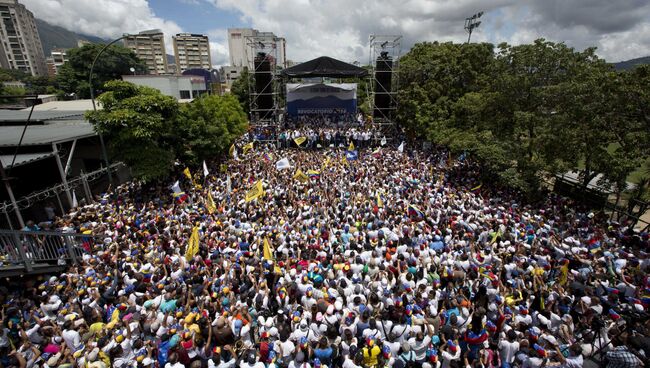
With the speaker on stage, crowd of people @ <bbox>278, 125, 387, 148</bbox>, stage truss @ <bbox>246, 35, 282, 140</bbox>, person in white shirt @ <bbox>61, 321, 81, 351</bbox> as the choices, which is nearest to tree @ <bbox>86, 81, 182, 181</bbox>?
person in white shirt @ <bbox>61, 321, 81, 351</bbox>

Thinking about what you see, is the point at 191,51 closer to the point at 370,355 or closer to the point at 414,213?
the point at 414,213

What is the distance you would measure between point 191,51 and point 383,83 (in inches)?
4829

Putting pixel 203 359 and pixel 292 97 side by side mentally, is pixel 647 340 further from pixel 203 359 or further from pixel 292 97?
pixel 292 97

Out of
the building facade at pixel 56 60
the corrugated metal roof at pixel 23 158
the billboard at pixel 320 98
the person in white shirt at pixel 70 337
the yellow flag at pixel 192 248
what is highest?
the building facade at pixel 56 60

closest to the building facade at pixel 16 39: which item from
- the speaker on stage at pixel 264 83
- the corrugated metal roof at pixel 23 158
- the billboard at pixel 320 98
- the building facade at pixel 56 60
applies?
the building facade at pixel 56 60

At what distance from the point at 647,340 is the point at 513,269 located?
249 centimetres

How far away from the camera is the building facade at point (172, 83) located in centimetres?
3806

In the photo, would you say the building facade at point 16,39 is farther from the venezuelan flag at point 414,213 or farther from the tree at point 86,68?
the venezuelan flag at point 414,213

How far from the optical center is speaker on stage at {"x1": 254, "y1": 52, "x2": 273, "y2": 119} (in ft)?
86.1

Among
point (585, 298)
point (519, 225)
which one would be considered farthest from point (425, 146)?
point (585, 298)

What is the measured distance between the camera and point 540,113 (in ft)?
47.8

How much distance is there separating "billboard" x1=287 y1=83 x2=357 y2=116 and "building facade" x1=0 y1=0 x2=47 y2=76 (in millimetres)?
125917

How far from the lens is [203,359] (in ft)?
18.7

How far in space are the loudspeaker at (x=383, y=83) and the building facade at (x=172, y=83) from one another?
23.3 m
